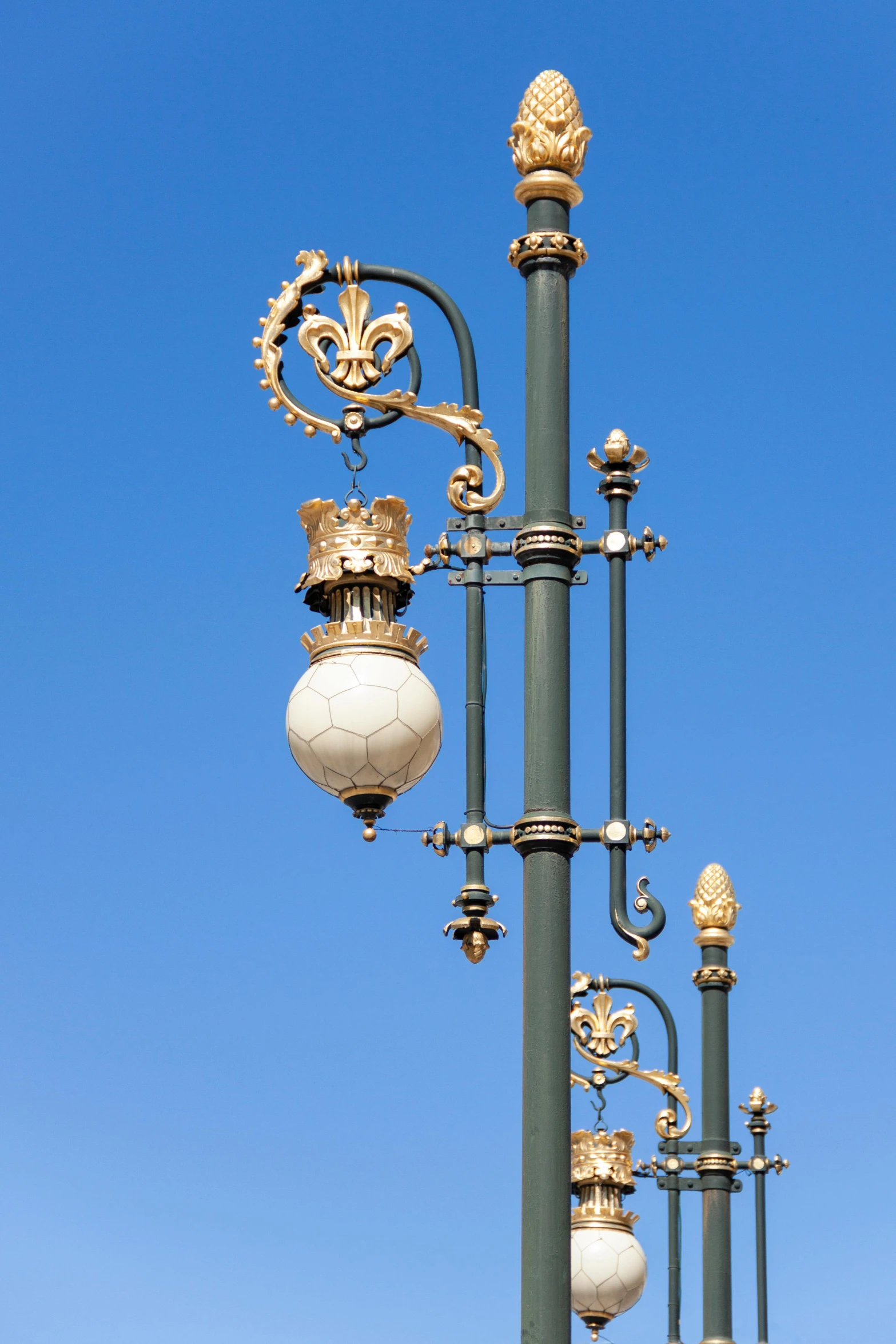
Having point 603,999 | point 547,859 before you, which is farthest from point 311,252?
point 603,999

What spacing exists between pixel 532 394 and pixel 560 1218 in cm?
297

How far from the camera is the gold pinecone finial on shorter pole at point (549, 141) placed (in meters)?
Result: 8.98

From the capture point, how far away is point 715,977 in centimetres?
1717

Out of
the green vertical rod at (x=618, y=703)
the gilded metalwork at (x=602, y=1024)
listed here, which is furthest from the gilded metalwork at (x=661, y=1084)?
the green vertical rod at (x=618, y=703)

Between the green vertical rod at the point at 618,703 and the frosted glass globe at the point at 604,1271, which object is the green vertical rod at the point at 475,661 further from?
the frosted glass globe at the point at 604,1271

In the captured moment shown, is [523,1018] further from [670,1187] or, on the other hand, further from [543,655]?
[670,1187]

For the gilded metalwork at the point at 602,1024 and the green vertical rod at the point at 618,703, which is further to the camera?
the gilded metalwork at the point at 602,1024

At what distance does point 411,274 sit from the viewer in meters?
9.16

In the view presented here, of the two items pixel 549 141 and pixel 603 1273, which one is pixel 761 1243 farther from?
pixel 549 141

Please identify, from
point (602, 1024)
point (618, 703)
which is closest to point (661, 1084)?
point (602, 1024)

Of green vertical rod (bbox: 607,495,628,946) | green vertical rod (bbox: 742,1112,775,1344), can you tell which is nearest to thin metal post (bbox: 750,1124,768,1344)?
→ green vertical rod (bbox: 742,1112,775,1344)

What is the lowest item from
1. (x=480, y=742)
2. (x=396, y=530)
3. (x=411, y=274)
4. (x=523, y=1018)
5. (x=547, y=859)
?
(x=523, y=1018)

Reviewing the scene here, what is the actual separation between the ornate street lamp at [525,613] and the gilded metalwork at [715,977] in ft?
26.7

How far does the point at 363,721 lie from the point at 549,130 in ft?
7.90
